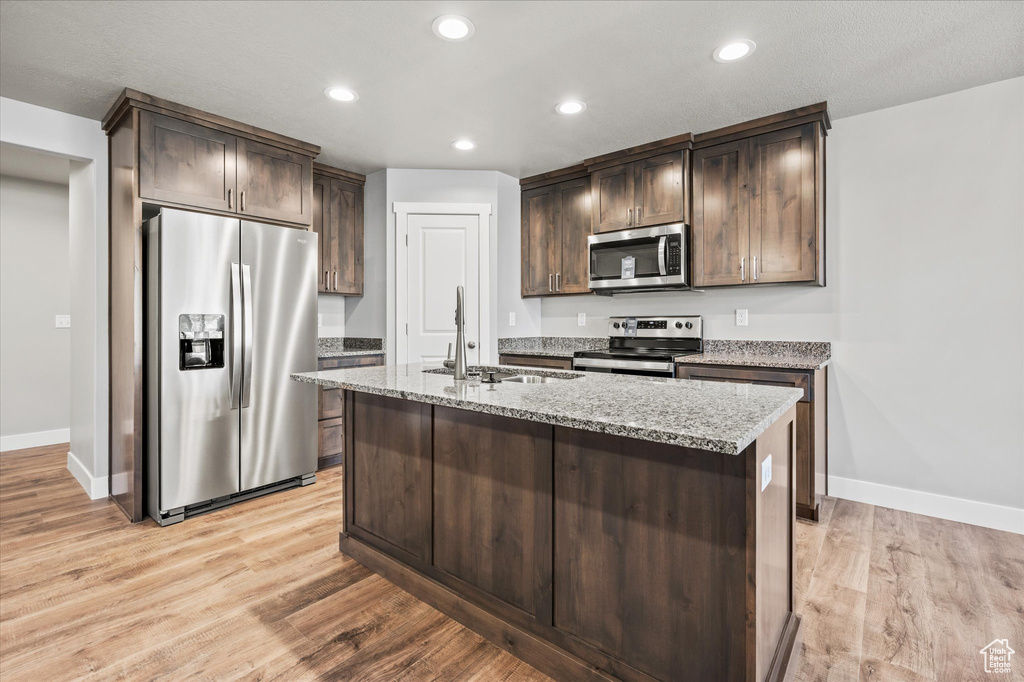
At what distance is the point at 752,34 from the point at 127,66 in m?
3.09

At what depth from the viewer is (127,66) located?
254cm

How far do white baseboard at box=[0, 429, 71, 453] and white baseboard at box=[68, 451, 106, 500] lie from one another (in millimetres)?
1379

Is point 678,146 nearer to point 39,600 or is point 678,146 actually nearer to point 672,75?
point 672,75

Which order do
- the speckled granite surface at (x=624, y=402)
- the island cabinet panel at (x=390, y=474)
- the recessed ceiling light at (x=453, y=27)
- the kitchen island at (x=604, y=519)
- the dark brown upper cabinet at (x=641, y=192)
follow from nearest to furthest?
the speckled granite surface at (x=624, y=402) → the kitchen island at (x=604, y=519) → the island cabinet panel at (x=390, y=474) → the recessed ceiling light at (x=453, y=27) → the dark brown upper cabinet at (x=641, y=192)

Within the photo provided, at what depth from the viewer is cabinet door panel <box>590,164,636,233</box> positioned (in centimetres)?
381

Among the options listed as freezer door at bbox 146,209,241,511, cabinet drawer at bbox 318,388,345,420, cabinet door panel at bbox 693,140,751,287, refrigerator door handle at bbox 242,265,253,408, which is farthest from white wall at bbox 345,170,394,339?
cabinet door panel at bbox 693,140,751,287

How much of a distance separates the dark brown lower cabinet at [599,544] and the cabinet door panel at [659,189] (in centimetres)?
231

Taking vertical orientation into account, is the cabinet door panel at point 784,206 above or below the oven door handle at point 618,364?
above

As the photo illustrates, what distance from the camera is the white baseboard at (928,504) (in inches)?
108

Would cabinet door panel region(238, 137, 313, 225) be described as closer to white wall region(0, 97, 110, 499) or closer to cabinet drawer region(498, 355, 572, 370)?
white wall region(0, 97, 110, 499)

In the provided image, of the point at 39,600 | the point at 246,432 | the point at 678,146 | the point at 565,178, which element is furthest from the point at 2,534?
the point at 678,146

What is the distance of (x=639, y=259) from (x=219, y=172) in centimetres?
292

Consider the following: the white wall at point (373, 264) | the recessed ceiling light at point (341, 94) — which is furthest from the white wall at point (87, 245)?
the white wall at point (373, 264)

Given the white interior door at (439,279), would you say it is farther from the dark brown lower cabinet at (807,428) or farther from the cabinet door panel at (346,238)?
the dark brown lower cabinet at (807,428)
